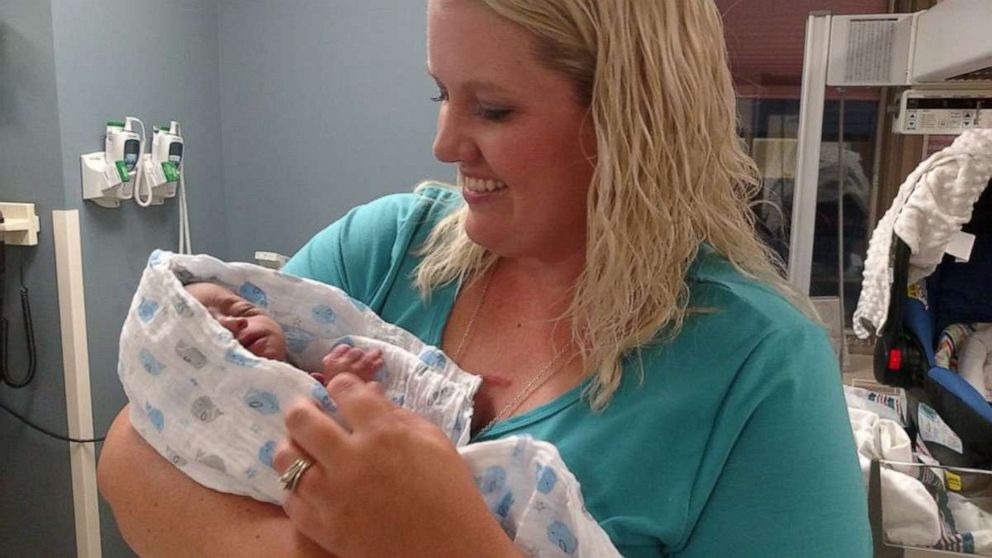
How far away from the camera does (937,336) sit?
7.37ft

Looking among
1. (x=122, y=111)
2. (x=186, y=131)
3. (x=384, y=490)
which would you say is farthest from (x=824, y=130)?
(x=384, y=490)

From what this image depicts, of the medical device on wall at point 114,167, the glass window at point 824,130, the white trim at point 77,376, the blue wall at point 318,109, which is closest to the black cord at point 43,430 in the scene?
the white trim at point 77,376

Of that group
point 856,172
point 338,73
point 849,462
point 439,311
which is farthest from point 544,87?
point 856,172

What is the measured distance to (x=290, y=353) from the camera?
1084mm

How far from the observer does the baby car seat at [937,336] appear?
1.80 metres

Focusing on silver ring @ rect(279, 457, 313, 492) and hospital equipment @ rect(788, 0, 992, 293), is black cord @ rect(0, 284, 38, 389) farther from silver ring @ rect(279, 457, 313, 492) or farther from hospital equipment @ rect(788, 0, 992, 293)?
hospital equipment @ rect(788, 0, 992, 293)

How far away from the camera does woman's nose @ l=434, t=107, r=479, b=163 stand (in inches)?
33.0

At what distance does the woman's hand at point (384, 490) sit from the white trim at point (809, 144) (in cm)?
190

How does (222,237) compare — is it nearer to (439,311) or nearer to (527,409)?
(439,311)

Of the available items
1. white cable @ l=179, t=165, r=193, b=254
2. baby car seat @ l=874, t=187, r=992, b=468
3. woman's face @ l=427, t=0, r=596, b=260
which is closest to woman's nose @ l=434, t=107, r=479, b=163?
woman's face @ l=427, t=0, r=596, b=260

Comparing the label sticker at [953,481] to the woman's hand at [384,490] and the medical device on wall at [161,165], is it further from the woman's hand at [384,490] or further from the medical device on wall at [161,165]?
the medical device on wall at [161,165]

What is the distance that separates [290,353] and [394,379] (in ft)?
0.66

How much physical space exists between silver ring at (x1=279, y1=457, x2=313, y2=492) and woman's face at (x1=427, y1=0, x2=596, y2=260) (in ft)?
1.08

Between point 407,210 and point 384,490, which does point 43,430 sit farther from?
point 384,490
